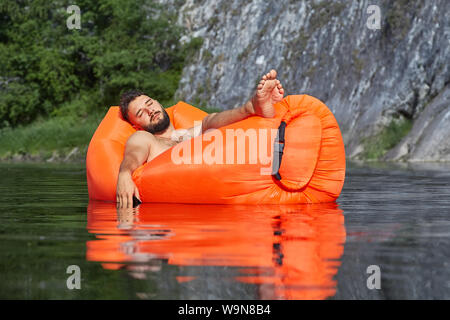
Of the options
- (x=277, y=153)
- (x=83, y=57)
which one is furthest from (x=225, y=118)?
(x=83, y=57)

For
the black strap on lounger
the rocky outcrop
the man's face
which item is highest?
the rocky outcrop

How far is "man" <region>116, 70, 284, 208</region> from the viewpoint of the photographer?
5.62 m

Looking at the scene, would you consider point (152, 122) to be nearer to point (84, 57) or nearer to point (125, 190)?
point (125, 190)

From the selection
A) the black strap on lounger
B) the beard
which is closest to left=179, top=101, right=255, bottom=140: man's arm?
the beard

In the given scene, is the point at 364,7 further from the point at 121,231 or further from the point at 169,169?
the point at 121,231

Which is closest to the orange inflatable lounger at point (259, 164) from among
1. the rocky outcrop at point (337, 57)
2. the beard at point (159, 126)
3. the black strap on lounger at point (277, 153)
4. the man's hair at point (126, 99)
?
the black strap on lounger at point (277, 153)

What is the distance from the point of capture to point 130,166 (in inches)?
233

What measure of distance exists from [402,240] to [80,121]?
26.2 m

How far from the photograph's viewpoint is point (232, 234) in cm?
393

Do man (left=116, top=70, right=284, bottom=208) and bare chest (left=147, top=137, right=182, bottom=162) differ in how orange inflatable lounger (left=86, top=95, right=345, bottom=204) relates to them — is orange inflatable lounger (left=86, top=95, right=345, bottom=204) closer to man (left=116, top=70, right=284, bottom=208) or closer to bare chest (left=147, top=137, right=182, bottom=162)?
man (left=116, top=70, right=284, bottom=208)

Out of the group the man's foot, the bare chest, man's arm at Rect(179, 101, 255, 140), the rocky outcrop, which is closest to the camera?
the man's foot

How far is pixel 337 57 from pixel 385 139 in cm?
528
